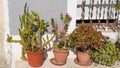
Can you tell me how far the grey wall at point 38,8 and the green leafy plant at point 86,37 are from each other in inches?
19.9

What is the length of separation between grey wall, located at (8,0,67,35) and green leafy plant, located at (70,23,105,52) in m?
0.50

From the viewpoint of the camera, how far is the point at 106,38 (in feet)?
17.2

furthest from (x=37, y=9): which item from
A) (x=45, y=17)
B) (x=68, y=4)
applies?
(x=68, y=4)

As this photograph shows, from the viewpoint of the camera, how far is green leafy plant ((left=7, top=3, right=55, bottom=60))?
4.86m

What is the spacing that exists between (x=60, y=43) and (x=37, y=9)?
75 cm

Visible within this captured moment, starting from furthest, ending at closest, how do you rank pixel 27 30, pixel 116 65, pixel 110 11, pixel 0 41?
pixel 110 11 < pixel 0 41 < pixel 116 65 < pixel 27 30

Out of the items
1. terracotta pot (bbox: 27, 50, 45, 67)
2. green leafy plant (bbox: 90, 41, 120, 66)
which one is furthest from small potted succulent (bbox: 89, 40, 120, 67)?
terracotta pot (bbox: 27, 50, 45, 67)

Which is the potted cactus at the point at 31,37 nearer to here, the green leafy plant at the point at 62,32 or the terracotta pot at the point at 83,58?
the green leafy plant at the point at 62,32

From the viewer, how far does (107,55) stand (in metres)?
5.01

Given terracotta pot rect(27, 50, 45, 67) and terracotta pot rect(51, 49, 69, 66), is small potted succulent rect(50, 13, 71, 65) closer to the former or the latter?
terracotta pot rect(51, 49, 69, 66)

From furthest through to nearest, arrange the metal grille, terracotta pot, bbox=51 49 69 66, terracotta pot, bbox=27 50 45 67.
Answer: the metal grille → terracotta pot, bbox=51 49 69 66 → terracotta pot, bbox=27 50 45 67

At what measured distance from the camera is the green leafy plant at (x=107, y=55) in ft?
16.4

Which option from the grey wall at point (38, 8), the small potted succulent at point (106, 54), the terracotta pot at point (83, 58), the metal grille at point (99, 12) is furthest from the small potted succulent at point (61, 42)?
the metal grille at point (99, 12)

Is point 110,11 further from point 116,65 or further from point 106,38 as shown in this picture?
point 116,65
